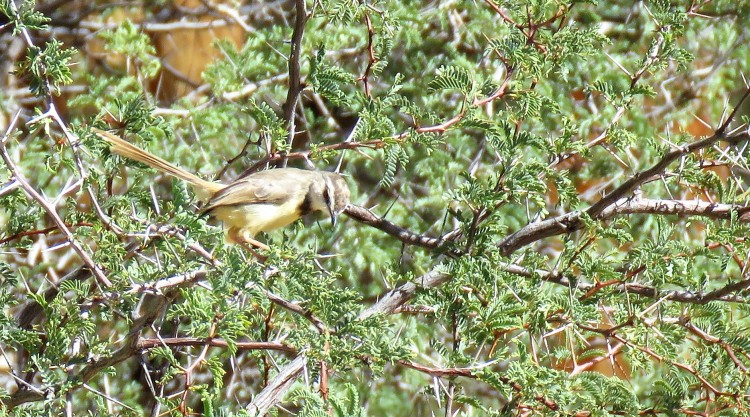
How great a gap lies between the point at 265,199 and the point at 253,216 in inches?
4.1

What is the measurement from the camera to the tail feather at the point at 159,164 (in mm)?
3230

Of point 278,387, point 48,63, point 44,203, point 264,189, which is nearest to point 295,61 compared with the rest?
point 48,63

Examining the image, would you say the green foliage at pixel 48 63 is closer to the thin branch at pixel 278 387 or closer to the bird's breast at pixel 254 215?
the thin branch at pixel 278 387

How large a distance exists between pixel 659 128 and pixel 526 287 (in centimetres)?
380

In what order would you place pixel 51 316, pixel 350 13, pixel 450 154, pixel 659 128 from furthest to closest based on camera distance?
pixel 659 128
pixel 450 154
pixel 350 13
pixel 51 316

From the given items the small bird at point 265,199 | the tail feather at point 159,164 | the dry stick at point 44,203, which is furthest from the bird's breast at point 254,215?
the dry stick at point 44,203

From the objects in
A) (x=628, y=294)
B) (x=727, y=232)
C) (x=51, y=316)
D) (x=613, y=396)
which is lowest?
(x=51, y=316)

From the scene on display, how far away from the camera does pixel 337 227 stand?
5578 mm

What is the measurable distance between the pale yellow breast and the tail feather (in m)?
0.10

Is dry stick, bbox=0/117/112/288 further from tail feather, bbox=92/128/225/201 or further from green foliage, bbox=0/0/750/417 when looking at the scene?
tail feather, bbox=92/128/225/201

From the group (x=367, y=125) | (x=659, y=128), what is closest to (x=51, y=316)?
(x=367, y=125)

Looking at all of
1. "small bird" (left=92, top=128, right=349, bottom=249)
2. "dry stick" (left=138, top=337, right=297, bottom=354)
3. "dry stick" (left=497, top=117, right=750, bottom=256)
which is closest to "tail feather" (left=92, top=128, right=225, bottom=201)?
"small bird" (left=92, top=128, right=349, bottom=249)

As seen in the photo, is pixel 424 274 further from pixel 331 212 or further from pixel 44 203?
pixel 44 203

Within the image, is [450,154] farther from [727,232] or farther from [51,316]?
[51,316]
